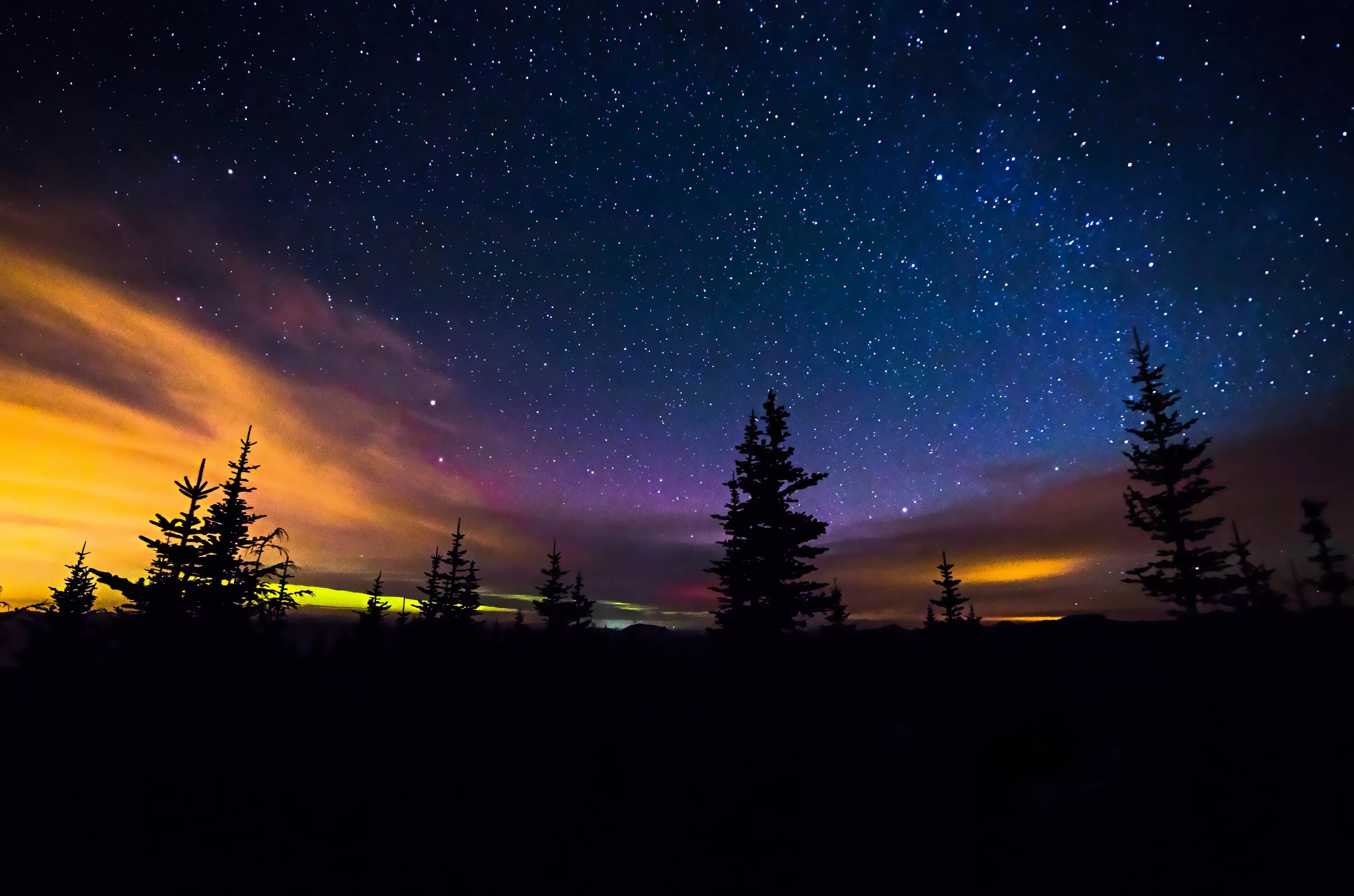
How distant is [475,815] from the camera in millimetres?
9789

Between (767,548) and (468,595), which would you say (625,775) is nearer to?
(767,548)

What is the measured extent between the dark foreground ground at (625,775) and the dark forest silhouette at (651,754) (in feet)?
0.14

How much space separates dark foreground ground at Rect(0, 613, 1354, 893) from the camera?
5535 mm

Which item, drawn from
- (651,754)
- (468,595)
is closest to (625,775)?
(651,754)

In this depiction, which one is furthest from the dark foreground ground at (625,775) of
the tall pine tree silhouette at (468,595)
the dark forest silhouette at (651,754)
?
the tall pine tree silhouette at (468,595)

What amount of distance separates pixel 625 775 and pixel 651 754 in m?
3.00

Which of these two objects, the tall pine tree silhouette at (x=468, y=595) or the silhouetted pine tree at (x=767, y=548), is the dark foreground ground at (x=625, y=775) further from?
the tall pine tree silhouette at (x=468, y=595)

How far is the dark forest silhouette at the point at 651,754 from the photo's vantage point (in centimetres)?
563

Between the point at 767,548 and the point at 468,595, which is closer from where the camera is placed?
the point at 767,548

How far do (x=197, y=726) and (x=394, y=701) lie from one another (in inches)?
143

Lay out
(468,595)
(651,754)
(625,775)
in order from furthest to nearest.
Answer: (468,595) < (651,754) < (625,775)

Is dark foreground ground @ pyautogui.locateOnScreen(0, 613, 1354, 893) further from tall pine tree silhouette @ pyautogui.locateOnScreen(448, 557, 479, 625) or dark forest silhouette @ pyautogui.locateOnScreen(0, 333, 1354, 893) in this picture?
tall pine tree silhouette @ pyautogui.locateOnScreen(448, 557, 479, 625)

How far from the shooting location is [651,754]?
59.2ft

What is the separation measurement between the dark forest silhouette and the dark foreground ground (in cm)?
4
